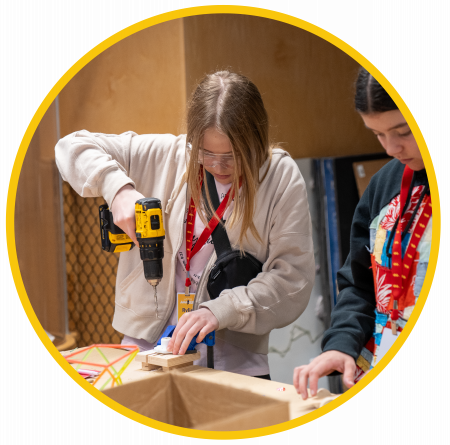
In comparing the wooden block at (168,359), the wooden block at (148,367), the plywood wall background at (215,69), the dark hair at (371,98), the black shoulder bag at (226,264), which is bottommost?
the wooden block at (148,367)

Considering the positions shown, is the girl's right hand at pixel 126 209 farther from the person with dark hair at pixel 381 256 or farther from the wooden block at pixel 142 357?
the person with dark hair at pixel 381 256

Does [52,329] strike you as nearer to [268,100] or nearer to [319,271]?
[319,271]

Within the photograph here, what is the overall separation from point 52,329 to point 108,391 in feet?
1.80

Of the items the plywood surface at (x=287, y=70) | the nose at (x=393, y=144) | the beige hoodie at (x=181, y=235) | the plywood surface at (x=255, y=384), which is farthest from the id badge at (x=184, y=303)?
the nose at (x=393, y=144)

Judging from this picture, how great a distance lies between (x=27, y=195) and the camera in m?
1.32

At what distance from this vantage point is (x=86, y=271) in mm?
1334

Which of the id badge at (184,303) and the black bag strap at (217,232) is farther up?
the black bag strap at (217,232)

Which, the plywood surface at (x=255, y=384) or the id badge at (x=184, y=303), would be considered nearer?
the plywood surface at (x=255, y=384)

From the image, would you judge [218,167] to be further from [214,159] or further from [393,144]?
[393,144]

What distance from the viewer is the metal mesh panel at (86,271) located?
1214mm

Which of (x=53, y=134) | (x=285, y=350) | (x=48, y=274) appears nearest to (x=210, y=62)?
(x=53, y=134)

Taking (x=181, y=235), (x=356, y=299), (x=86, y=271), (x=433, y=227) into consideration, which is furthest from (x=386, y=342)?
(x=86, y=271)

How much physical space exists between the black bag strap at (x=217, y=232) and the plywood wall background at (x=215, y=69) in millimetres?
125

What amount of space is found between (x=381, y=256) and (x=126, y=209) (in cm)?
46
